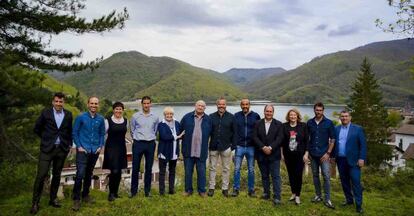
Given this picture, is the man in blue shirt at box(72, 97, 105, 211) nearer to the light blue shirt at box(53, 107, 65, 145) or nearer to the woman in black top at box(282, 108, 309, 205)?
the light blue shirt at box(53, 107, 65, 145)

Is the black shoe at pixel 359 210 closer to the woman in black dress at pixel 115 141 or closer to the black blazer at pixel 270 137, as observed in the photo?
the black blazer at pixel 270 137

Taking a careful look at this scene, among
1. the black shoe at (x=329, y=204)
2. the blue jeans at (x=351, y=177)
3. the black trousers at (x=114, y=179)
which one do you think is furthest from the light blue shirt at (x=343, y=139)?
the black trousers at (x=114, y=179)

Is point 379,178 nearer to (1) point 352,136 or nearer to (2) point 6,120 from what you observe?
(1) point 352,136

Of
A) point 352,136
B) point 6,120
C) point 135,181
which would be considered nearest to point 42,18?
point 6,120

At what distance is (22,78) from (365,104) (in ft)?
121

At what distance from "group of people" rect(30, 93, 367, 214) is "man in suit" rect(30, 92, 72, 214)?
0.03m

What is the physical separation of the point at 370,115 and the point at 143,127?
121 feet

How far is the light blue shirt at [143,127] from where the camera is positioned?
762cm

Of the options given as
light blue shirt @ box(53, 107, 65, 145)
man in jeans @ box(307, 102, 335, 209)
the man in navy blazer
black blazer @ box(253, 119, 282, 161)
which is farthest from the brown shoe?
the man in navy blazer

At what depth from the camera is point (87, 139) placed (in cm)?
685

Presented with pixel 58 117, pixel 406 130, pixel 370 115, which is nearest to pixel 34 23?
pixel 58 117

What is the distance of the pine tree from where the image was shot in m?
36.3

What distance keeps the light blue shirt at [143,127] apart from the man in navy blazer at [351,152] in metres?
4.34

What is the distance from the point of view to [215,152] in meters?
8.22
